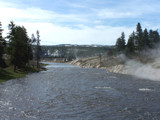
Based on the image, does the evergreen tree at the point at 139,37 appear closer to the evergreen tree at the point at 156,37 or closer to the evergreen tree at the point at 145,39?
the evergreen tree at the point at 145,39

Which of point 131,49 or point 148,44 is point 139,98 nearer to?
point 131,49

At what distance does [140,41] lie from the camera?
126 metres

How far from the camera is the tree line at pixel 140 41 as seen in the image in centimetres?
13012

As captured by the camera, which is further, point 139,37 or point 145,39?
point 145,39

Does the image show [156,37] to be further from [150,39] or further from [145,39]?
[145,39]

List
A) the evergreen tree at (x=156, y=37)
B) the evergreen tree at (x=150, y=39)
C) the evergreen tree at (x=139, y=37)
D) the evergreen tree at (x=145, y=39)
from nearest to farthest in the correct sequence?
the evergreen tree at (x=139, y=37) < the evergreen tree at (x=145, y=39) < the evergreen tree at (x=150, y=39) < the evergreen tree at (x=156, y=37)

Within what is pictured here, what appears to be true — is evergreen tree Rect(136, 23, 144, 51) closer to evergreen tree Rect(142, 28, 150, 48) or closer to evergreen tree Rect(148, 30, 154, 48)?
evergreen tree Rect(142, 28, 150, 48)

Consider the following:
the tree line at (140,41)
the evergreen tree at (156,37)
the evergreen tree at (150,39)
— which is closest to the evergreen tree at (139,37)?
the tree line at (140,41)

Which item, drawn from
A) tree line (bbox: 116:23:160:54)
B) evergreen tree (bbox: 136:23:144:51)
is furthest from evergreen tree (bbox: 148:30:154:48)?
evergreen tree (bbox: 136:23:144:51)

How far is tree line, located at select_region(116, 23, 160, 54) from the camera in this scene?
130 m

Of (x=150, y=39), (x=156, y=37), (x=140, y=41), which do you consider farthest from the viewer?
(x=156, y=37)

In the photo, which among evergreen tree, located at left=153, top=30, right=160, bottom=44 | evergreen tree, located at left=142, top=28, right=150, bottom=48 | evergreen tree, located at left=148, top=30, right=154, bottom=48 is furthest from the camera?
evergreen tree, located at left=153, top=30, right=160, bottom=44

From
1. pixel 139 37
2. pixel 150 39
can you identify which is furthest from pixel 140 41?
pixel 150 39

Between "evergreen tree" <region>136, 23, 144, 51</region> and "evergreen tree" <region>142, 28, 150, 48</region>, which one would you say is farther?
"evergreen tree" <region>142, 28, 150, 48</region>
